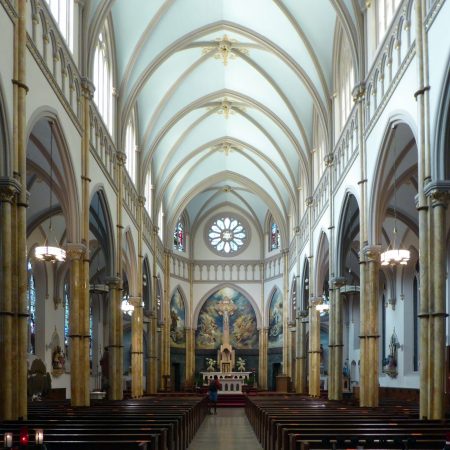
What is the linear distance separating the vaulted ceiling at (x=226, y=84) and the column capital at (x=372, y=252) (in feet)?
21.3

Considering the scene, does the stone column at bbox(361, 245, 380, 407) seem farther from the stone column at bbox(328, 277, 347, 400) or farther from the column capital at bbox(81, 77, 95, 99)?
the column capital at bbox(81, 77, 95, 99)

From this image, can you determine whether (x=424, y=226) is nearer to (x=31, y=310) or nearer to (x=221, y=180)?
(x=31, y=310)

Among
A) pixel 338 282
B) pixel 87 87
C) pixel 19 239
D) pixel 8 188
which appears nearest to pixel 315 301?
pixel 338 282

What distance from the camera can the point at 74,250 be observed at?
886 inches

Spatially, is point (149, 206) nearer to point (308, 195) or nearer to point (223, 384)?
point (308, 195)

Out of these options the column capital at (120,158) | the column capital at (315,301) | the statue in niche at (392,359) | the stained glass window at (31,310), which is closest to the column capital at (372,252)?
the column capital at (120,158)

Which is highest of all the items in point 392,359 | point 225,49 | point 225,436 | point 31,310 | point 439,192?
point 225,49

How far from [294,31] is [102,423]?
19891mm

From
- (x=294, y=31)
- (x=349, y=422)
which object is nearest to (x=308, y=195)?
(x=294, y=31)

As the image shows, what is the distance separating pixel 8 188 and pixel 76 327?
8.41m

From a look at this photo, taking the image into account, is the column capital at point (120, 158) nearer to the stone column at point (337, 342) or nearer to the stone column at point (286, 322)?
the stone column at point (337, 342)

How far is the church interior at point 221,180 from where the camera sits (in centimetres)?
1520

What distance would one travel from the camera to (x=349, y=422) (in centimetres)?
1322

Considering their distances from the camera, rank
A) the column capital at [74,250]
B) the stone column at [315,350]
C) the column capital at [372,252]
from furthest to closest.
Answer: the stone column at [315,350]
the column capital at [74,250]
the column capital at [372,252]
